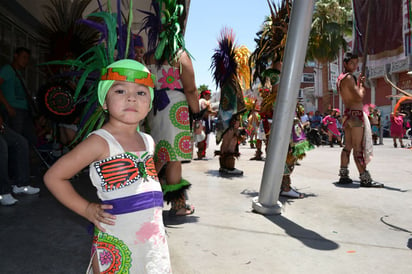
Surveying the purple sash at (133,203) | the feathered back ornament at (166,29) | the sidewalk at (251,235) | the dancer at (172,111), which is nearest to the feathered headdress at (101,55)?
the purple sash at (133,203)

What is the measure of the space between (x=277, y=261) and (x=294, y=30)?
219 centimetres

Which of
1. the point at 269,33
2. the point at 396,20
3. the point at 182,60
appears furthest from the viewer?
the point at 396,20

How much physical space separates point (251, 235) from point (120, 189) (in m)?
1.79

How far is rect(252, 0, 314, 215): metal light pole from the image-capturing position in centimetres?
328

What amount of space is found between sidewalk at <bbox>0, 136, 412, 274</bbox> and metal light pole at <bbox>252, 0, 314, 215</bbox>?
53cm

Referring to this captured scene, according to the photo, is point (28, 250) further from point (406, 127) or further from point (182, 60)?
point (406, 127)

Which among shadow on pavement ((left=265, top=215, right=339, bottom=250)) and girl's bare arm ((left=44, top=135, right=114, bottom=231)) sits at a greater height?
girl's bare arm ((left=44, top=135, right=114, bottom=231))

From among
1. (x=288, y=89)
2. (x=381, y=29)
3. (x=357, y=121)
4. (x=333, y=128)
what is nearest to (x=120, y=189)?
(x=288, y=89)

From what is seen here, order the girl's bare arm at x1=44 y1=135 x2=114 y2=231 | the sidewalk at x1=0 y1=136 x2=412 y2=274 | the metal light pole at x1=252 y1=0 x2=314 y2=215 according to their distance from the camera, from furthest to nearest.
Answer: the metal light pole at x1=252 y1=0 x2=314 y2=215
the sidewalk at x1=0 y1=136 x2=412 y2=274
the girl's bare arm at x1=44 y1=135 x2=114 y2=231

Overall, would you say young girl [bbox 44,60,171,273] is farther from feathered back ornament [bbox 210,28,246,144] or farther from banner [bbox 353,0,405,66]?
banner [bbox 353,0,405,66]

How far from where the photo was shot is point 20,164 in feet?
13.9

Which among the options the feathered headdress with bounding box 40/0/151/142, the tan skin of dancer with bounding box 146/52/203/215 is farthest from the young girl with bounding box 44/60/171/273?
the tan skin of dancer with bounding box 146/52/203/215

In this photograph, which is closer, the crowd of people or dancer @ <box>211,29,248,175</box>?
the crowd of people

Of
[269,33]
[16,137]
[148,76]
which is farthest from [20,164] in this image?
[269,33]
